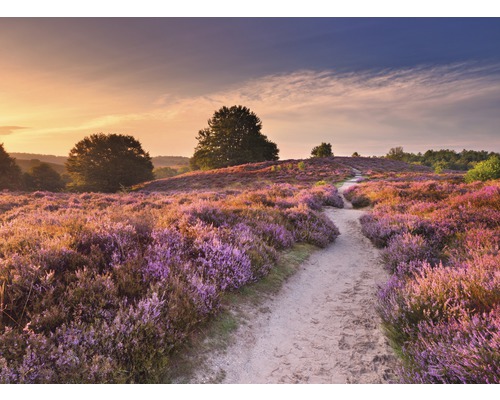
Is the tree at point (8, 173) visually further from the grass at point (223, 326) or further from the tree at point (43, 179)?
the grass at point (223, 326)

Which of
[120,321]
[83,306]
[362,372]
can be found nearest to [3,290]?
[83,306]

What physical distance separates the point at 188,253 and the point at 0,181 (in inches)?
2379

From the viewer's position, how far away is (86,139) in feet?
165

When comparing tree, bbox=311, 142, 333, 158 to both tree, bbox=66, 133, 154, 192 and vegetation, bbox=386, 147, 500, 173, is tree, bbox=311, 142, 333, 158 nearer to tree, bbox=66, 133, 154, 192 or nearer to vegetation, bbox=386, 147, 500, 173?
vegetation, bbox=386, 147, 500, 173

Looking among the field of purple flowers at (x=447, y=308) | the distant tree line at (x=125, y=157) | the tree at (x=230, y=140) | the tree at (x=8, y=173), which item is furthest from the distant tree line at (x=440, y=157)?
the tree at (x=8, y=173)

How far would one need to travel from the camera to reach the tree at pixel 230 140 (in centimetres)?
6062

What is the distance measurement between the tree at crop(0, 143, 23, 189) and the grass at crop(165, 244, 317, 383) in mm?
60889

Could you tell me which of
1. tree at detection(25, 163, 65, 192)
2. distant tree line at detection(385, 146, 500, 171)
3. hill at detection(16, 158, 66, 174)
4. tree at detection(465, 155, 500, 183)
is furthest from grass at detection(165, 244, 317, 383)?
distant tree line at detection(385, 146, 500, 171)

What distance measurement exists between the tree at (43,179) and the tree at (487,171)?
208 ft

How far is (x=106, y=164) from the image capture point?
158 ft

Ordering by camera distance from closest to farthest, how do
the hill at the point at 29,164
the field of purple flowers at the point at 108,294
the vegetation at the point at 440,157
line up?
1. the field of purple flowers at the point at 108,294
2. the hill at the point at 29,164
3. the vegetation at the point at 440,157

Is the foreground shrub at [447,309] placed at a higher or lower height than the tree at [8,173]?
lower

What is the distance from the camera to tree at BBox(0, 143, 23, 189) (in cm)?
4838

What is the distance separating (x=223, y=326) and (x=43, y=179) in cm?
6408
